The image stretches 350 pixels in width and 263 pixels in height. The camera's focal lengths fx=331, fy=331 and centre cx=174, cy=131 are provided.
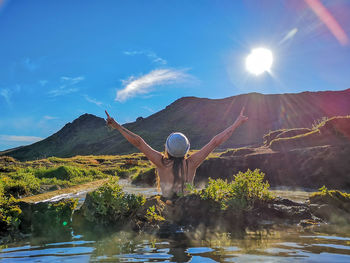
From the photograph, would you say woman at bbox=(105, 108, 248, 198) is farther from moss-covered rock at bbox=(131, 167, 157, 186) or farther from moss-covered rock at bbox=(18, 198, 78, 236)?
moss-covered rock at bbox=(131, 167, 157, 186)

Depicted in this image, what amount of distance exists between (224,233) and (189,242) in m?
0.76

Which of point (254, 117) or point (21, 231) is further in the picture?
point (254, 117)

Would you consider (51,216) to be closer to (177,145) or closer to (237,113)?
(177,145)

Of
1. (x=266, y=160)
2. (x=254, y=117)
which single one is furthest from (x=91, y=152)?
(x=266, y=160)

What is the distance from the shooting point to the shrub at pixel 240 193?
5.62 metres

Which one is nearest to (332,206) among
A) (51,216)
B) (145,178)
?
(51,216)

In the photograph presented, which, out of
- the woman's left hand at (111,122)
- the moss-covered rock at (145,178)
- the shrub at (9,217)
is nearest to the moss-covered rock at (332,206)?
the woman's left hand at (111,122)

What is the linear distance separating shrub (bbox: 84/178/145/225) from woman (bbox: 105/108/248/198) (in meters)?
0.89

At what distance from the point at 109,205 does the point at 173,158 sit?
1.48 m

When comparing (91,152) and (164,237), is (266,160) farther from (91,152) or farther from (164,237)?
(91,152)

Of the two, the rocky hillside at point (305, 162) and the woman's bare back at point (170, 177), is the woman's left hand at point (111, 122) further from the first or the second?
the rocky hillside at point (305, 162)

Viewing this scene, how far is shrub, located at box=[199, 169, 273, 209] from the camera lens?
18.5 ft

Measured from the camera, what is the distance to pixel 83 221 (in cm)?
564

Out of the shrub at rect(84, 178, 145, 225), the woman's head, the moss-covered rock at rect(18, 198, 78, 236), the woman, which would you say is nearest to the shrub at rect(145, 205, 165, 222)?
the shrub at rect(84, 178, 145, 225)
